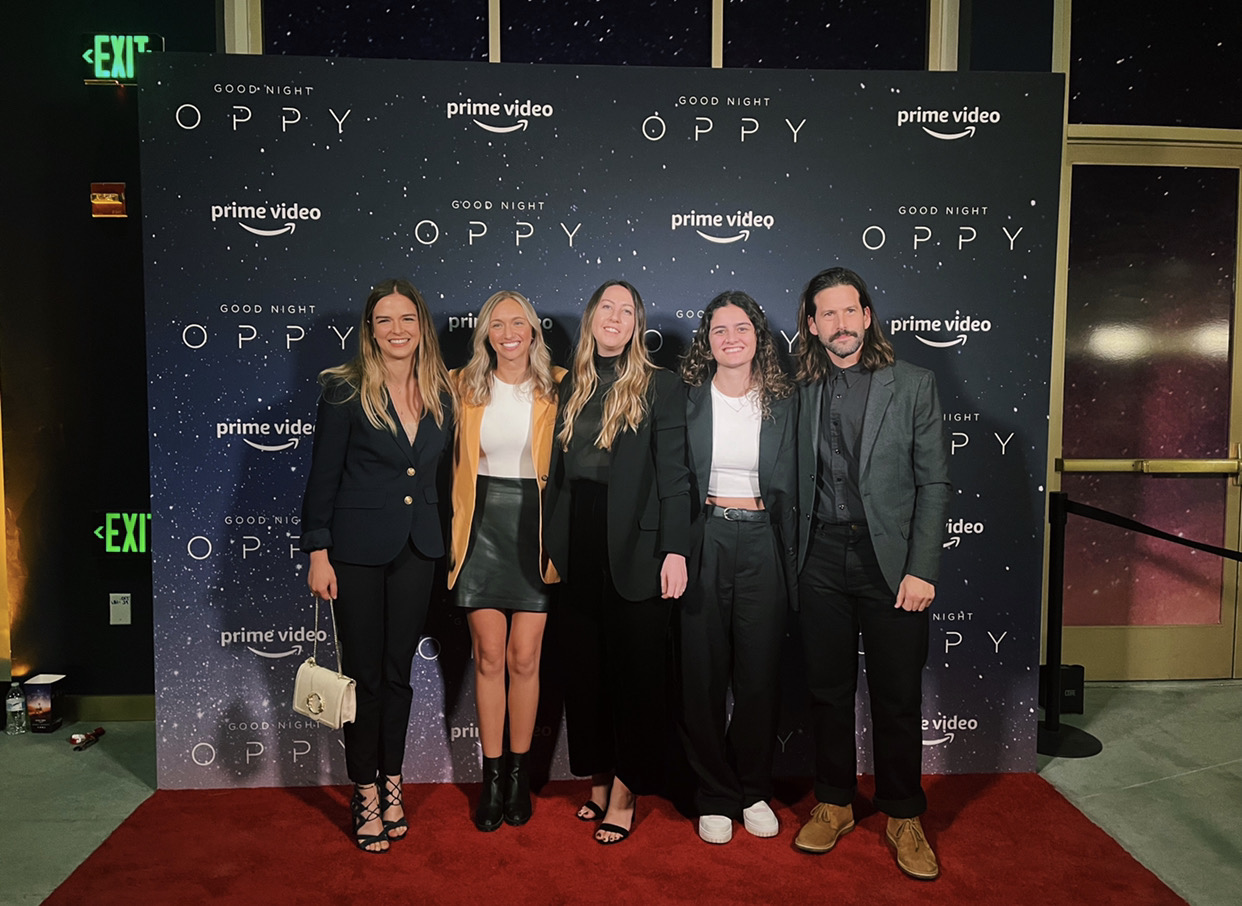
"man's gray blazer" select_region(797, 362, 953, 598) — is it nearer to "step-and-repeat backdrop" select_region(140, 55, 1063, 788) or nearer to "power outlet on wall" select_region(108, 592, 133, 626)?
"step-and-repeat backdrop" select_region(140, 55, 1063, 788)

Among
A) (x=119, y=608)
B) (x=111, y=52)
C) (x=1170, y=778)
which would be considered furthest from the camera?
(x=119, y=608)

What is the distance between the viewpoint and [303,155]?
134 inches

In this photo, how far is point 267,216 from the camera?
134 inches

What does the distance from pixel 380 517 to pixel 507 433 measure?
0.52m

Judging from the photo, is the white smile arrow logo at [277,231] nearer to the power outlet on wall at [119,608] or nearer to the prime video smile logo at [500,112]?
the prime video smile logo at [500,112]

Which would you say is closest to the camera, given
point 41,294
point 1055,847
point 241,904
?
point 241,904

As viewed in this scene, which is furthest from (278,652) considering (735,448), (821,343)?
(821,343)

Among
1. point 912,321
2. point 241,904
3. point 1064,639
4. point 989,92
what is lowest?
point 241,904

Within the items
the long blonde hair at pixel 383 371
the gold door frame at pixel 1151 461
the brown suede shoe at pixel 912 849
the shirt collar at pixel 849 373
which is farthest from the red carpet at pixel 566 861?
the gold door frame at pixel 1151 461

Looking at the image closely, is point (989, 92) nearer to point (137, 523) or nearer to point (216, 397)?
point (216, 397)

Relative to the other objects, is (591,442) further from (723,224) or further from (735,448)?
(723,224)

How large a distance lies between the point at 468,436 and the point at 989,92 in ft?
7.99

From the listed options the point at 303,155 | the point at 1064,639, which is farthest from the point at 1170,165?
the point at 303,155

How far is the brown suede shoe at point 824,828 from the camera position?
10.1ft
